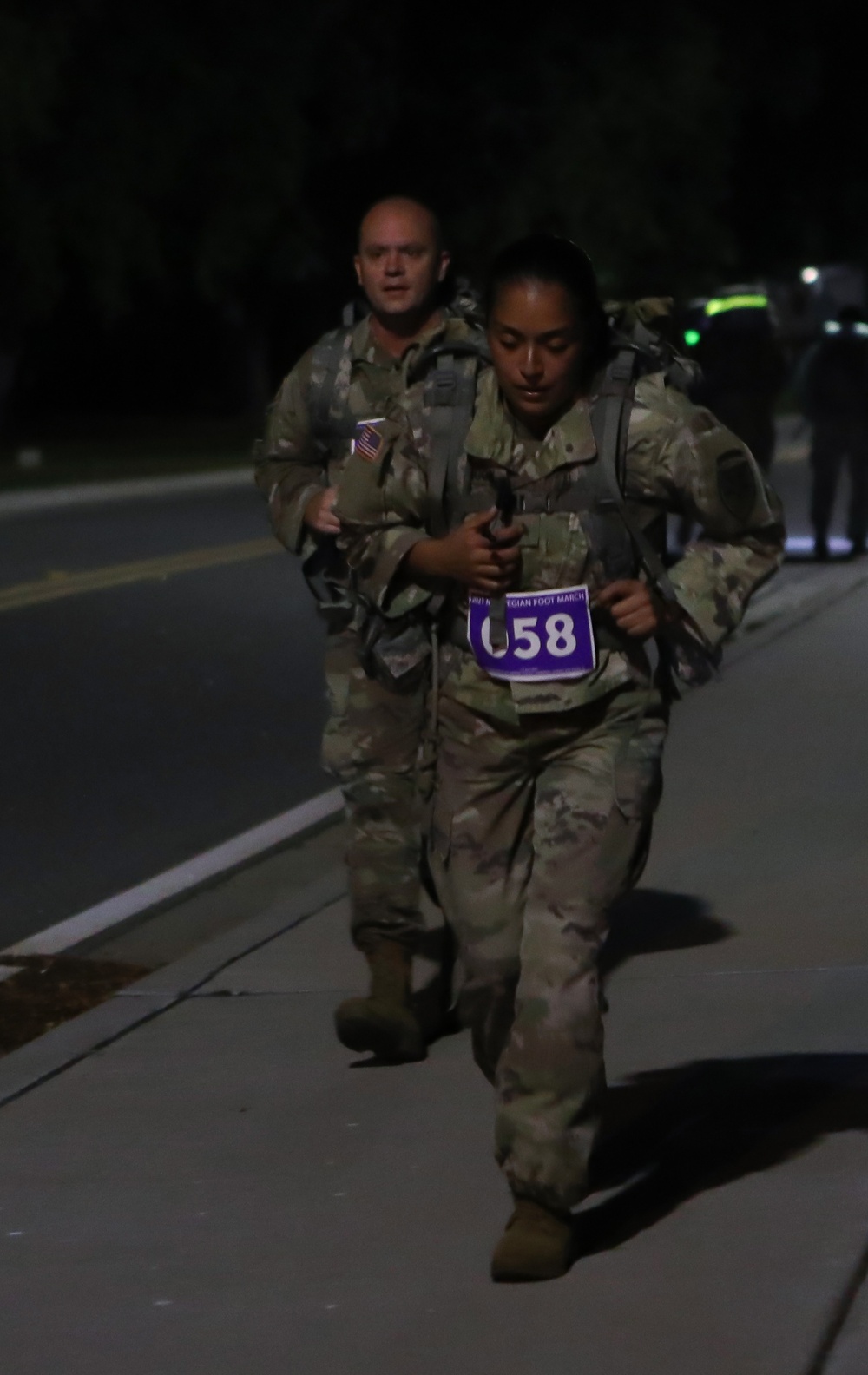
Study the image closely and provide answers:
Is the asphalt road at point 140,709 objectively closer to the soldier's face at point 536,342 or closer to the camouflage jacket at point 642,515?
the camouflage jacket at point 642,515

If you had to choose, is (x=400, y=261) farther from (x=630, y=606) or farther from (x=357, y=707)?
(x=630, y=606)

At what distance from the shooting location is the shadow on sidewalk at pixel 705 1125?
194 inches

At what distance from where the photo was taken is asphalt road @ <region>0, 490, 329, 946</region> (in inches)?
352

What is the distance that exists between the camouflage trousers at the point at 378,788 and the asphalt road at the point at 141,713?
71.8 inches

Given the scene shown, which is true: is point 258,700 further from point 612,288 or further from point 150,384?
point 150,384

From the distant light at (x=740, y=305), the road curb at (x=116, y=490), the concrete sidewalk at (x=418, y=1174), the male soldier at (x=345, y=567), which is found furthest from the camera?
the road curb at (x=116, y=490)

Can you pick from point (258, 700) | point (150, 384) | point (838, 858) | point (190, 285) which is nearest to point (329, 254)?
→ point (190, 285)

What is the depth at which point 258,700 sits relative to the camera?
12.3 m

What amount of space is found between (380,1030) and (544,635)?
1532 millimetres

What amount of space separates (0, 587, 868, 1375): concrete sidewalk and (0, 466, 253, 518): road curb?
18122mm

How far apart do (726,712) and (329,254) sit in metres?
34.6

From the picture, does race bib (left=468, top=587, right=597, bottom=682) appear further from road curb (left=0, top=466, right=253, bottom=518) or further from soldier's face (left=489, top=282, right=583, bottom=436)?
road curb (left=0, top=466, right=253, bottom=518)

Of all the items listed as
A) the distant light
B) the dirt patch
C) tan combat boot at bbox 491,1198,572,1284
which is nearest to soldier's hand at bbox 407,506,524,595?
tan combat boot at bbox 491,1198,572,1284

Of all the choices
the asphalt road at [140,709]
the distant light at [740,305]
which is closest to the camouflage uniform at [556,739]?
the asphalt road at [140,709]
